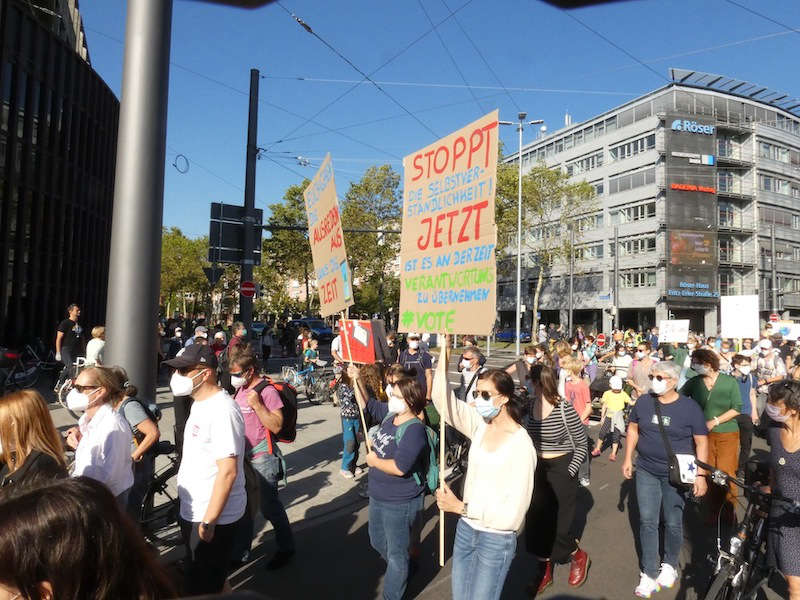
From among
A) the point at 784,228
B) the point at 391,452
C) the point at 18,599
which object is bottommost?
the point at 391,452

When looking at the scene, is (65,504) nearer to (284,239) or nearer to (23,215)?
(23,215)

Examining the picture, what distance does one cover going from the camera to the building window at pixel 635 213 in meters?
52.5

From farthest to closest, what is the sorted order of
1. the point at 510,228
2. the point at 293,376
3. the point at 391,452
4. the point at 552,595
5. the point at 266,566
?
the point at 510,228 → the point at 293,376 → the point at 266,566 → the point at 552,595 → the point at 391,452

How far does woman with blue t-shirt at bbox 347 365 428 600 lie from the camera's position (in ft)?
12.7

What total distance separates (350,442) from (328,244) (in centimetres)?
290

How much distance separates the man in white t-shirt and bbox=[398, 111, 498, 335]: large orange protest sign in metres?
1.60

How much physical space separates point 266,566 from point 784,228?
64.0 metres

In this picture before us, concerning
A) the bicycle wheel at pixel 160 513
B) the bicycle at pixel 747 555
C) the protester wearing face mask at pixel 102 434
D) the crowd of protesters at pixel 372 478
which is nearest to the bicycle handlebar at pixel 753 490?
the bicycle at pixel 747 555

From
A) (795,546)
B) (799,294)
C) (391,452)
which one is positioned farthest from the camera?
(799,294)

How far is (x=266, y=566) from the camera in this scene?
16.4 feet

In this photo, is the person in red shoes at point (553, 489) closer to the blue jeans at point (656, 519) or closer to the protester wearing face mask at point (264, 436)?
the blue jeans at point (656, 519)

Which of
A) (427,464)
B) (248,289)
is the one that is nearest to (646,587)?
(427,464)

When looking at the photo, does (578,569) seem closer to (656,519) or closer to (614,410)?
(656,519)

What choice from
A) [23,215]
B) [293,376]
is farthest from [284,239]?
[293,376]
